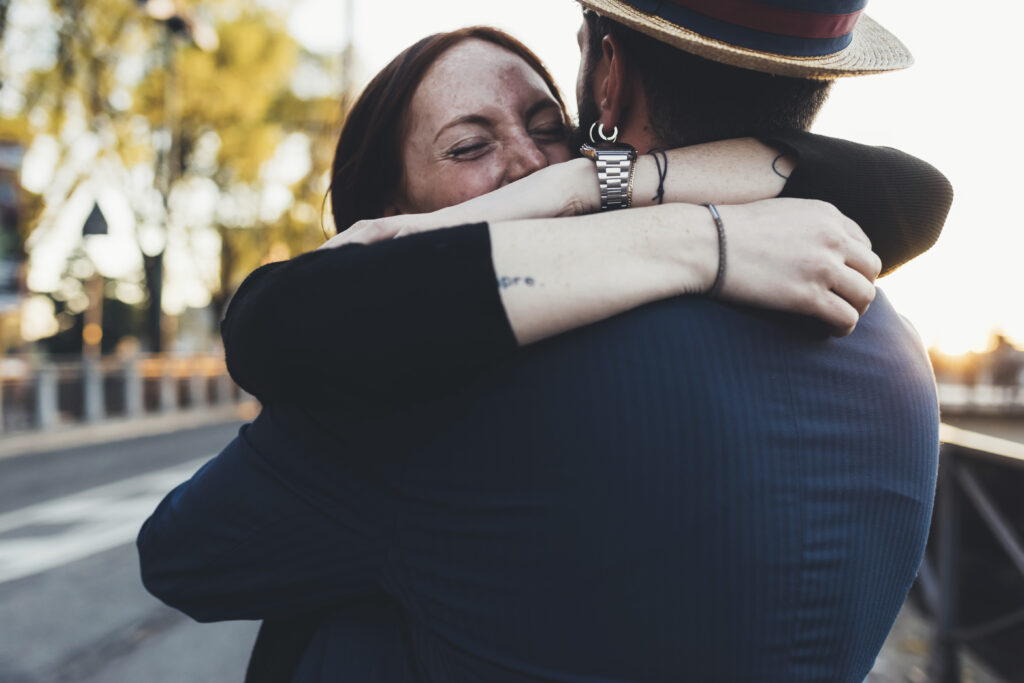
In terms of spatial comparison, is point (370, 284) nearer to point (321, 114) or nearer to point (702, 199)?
point (702, 199)

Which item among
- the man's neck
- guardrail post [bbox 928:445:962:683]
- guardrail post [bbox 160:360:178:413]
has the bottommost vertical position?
guardrail post [bbox 160:360:178:413]

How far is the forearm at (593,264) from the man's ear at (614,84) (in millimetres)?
227

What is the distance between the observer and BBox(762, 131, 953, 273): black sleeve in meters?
0.99

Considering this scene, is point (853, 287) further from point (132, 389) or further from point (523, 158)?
point (132, 389)

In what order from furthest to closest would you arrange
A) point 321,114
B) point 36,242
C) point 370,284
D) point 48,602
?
point 321,114 < point 36,242 < point 48,602 < point 370,284

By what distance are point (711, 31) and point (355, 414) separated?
62 cm

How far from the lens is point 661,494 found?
783 mm

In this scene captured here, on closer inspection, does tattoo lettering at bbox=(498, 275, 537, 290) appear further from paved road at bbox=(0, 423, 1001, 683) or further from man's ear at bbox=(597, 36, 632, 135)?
paved road at bbox=(0, 423, 1001, 683)

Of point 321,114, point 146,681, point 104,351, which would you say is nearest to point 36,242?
point 321,114

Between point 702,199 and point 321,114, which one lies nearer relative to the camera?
point 702,199

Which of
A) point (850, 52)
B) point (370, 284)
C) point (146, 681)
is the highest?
point (850, 52)

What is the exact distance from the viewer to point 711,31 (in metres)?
0.92

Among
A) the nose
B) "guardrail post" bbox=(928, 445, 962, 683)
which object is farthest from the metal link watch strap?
"guardrail post" bbox=(928, 445, 962, 683)

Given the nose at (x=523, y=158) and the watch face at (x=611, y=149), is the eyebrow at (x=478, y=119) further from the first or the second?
the watch face at (x=611, y=149)
